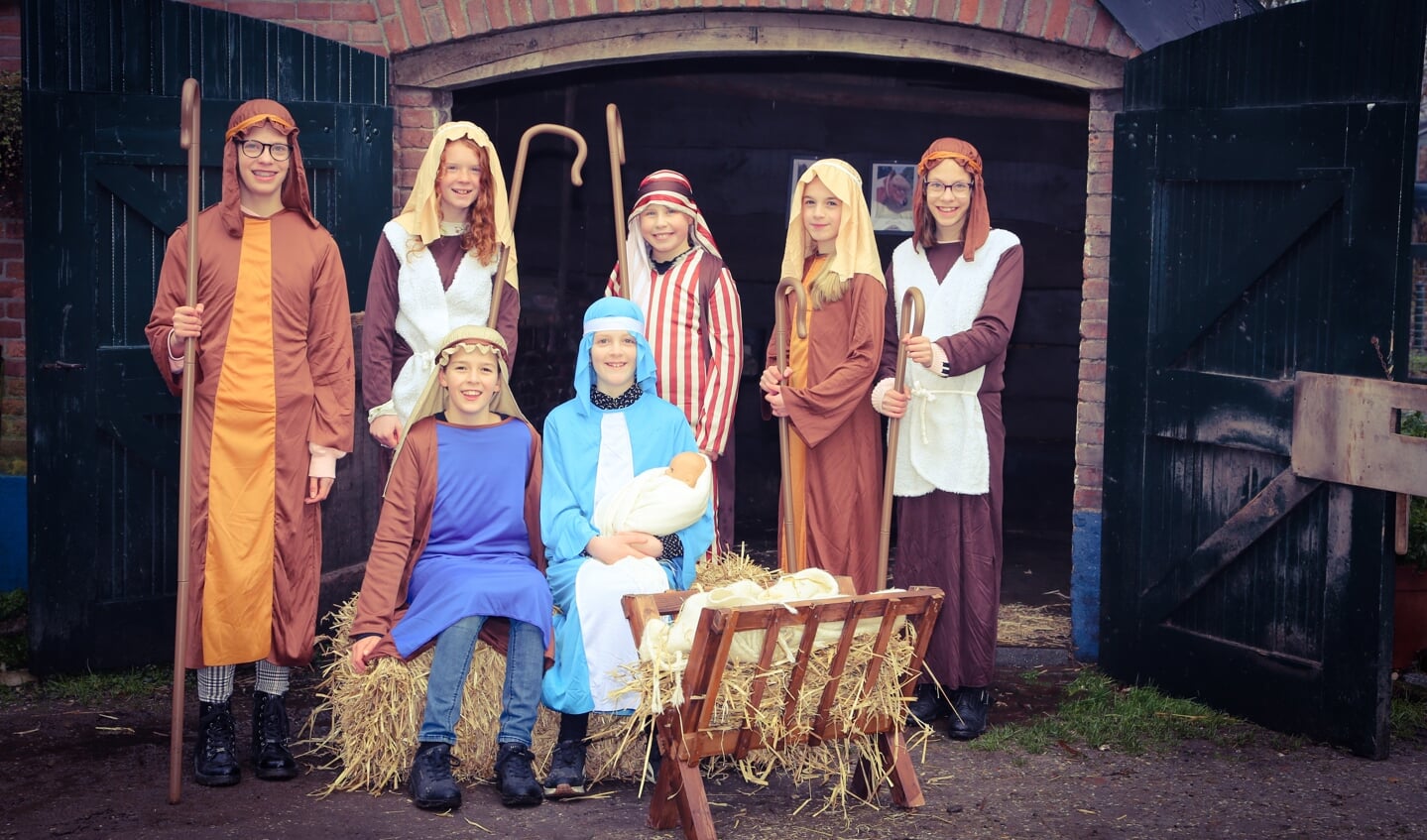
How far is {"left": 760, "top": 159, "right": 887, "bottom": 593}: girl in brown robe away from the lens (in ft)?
16.9

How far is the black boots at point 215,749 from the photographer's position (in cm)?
455

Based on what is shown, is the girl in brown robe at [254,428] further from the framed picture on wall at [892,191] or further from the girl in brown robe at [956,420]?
the framed picture on wall at [892,191]

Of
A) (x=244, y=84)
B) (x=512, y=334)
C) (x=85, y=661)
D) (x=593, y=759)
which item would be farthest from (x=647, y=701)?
(x=244, y=84)

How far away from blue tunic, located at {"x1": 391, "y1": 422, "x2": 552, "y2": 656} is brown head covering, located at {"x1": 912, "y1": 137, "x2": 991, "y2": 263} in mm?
1589

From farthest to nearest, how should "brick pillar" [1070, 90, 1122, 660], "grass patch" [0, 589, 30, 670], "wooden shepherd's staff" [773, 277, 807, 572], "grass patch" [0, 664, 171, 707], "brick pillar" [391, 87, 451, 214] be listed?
"brick pillar" [391, 87, 451, 214] → "brick pillar" [1070, 90, 1122, 660] → "grass patch" [0, 589, 30, 670] → "grass patch" [0, 664, 171, 707] → "wooden shepherd's staff" [773, 277, 807, 572]

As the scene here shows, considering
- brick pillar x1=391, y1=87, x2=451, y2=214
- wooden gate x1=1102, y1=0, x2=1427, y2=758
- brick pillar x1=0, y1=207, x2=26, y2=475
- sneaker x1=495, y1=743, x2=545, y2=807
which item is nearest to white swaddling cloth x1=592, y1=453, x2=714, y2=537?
sneaker x1=495, y1=743, x2=545, y2=807

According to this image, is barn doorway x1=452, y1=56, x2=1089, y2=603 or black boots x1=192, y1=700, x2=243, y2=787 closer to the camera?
black boots x1=192, y1=700, x2=243, y2=787

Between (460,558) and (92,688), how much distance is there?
71.5 inches

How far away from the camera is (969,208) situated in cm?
526

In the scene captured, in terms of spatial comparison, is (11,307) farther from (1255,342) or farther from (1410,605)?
(1410,605)

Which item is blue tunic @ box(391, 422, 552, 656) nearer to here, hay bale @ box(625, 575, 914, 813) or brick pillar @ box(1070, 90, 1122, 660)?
hay bale @ box(625, 575, 914, 813)

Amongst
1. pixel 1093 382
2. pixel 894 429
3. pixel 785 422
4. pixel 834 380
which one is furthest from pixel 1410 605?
pixel 785 422

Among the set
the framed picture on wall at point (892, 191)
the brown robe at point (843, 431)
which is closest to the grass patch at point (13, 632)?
the brown robe at point (843, 431)

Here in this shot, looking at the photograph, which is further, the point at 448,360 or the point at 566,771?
the point at 448,360
